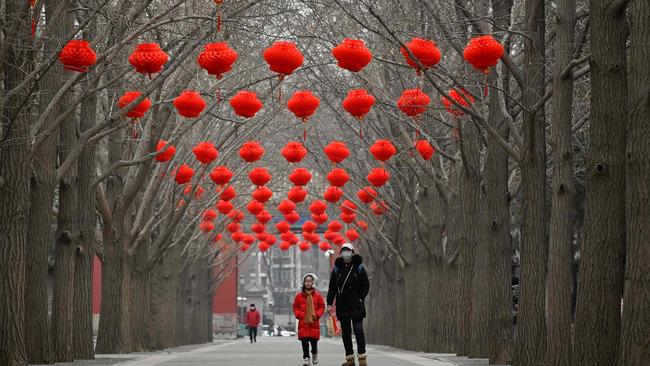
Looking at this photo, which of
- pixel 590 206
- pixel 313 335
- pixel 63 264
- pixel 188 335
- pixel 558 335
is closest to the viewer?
pixel 590 206

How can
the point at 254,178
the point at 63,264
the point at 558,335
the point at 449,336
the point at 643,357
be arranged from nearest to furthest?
the point at 643,357
the point at 558,335
the point at 63,264
the point at 254,178
the point at 449,336

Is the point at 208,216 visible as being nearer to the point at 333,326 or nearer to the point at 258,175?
the point at 258,175

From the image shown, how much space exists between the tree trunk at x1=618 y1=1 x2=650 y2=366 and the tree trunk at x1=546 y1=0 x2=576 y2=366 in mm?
3965

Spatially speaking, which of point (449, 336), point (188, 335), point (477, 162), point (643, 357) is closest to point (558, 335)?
point (643, 357)

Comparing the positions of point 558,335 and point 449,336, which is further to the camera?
point 449,336

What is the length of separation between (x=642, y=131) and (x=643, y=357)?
230 cm

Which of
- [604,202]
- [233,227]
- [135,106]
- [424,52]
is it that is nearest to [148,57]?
[135,106]

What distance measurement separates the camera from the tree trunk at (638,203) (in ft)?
41.2

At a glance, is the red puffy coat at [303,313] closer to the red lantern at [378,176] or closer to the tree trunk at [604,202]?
the red lantern at [378,176]

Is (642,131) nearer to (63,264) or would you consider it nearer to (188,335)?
(63,264)

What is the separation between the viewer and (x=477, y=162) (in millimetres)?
24844

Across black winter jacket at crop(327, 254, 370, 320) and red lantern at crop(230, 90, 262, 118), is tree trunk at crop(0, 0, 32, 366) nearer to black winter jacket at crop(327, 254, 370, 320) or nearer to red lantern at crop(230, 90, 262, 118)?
red lantern at crop(230, 90, 262, 118)

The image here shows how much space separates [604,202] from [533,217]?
4152mm

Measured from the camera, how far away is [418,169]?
3397 centimetres
